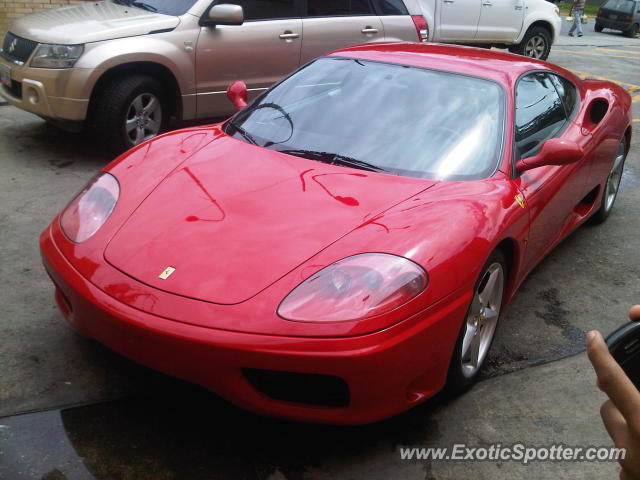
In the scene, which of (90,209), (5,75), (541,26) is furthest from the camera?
(541,26)

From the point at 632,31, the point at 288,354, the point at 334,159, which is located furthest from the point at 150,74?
the point at 632,31

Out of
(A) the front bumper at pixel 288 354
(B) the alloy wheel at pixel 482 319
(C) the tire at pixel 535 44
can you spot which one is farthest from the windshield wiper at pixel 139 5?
(C) the tire at pixel 535 44

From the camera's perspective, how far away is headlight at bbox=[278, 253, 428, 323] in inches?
100.0

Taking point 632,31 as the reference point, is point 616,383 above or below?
above

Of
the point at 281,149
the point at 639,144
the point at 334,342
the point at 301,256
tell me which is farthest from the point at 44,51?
the point at 639,144

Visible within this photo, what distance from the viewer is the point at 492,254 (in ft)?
10.3

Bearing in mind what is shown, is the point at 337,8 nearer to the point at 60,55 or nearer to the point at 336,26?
the point at 336,26

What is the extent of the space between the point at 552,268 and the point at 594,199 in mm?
589

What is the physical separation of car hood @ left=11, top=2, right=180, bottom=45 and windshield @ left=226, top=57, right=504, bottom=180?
2382mm

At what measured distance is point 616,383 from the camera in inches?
49.8

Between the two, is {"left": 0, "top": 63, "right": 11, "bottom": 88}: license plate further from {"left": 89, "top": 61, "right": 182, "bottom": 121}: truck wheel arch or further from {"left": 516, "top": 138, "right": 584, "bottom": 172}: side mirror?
{"left": 516, "top": 138, "right": 584, "bottom": 172}: side mirror

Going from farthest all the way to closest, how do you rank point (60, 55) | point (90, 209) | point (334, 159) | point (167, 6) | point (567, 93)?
point (167, 6) < point (60, 55) < point (567, 93) < point (334, 159) < point (90, 209)

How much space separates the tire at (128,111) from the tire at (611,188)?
3564mm

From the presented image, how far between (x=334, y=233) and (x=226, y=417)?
827mm
